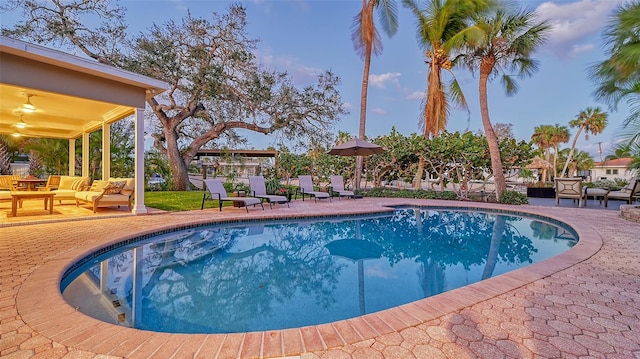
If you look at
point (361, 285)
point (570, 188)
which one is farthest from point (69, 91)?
point (570, 188)

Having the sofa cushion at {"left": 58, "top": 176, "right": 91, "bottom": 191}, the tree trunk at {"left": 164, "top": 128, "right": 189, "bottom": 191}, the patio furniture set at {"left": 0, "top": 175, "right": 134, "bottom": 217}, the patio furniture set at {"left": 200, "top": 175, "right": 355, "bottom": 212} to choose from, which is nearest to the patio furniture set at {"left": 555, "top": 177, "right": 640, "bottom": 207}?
the patio furniture set at {"left": 200, "top": 175, "right": 355, "bottom": 212}

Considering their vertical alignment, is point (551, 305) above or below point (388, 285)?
above

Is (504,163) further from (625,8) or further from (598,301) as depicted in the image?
Result: (598,301)

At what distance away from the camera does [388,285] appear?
A: 159 inches

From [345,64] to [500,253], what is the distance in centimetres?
1405

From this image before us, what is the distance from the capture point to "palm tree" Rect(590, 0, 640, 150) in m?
6.64

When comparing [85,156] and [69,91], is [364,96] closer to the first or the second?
[69,91]

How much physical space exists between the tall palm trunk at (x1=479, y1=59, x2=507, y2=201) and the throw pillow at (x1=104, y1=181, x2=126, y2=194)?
13.1m

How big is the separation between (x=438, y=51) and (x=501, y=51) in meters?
2.71

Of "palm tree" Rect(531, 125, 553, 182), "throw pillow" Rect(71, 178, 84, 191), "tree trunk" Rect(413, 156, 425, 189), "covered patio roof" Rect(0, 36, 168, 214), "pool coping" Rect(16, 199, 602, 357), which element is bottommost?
"pool coping" Rect(16, 199, 602, 357)

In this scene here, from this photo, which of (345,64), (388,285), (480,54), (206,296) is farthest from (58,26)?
(480,54)

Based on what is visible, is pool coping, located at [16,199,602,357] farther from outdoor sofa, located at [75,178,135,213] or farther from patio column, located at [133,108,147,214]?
outdoor sofa, located at [75,178,135,213]

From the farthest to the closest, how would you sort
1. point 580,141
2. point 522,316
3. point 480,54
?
1. point 580,141
2. point 480,54
3. point 522,316

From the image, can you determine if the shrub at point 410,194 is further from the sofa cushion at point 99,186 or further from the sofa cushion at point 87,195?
the sofa cushion at point 87,195
